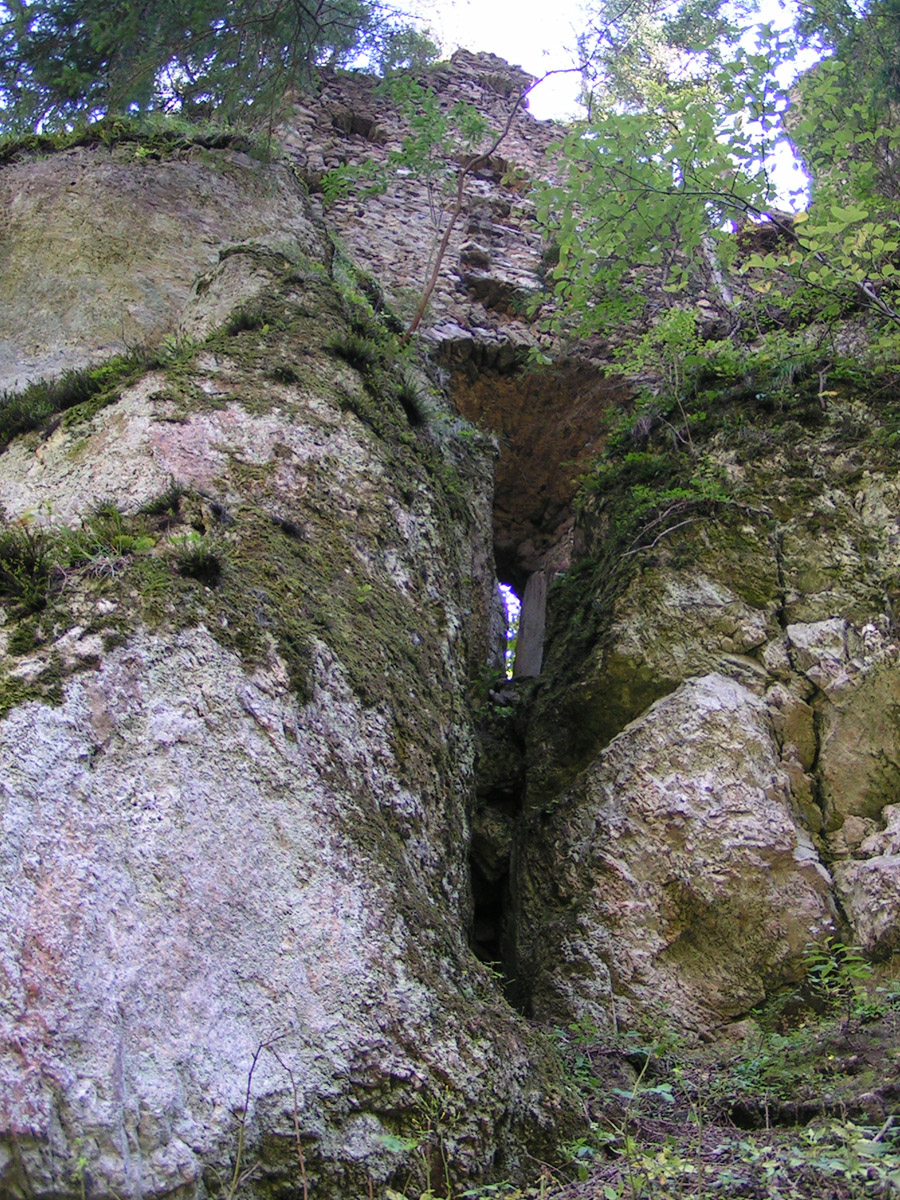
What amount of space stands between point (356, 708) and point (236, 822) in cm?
95

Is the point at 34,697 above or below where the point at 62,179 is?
below

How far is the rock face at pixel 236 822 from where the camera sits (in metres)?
3.09

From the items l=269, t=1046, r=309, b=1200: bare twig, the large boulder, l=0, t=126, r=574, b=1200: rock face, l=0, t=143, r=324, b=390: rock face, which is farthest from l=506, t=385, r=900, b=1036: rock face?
l=0, t=143, r=324, b=390: rock face

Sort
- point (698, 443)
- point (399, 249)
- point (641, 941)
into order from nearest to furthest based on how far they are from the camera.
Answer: point (641, 941), point (698, 443), point (399, 249)

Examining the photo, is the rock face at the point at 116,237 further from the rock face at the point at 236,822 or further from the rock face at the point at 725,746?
the rock face at the point at 725,746

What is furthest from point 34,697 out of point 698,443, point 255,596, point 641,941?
point 698,443

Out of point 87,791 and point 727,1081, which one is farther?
point 727,1081

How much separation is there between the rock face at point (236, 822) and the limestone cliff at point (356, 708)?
14 millimetres

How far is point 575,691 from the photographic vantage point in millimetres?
6590

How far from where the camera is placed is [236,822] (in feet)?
11.9

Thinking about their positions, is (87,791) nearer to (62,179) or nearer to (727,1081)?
(727,1081)

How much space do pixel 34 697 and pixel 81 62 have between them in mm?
6686

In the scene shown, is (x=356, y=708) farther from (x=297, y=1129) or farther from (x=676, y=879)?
(x=676, y=879)

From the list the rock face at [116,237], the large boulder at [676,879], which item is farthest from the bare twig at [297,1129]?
the rock face at [116,237]
